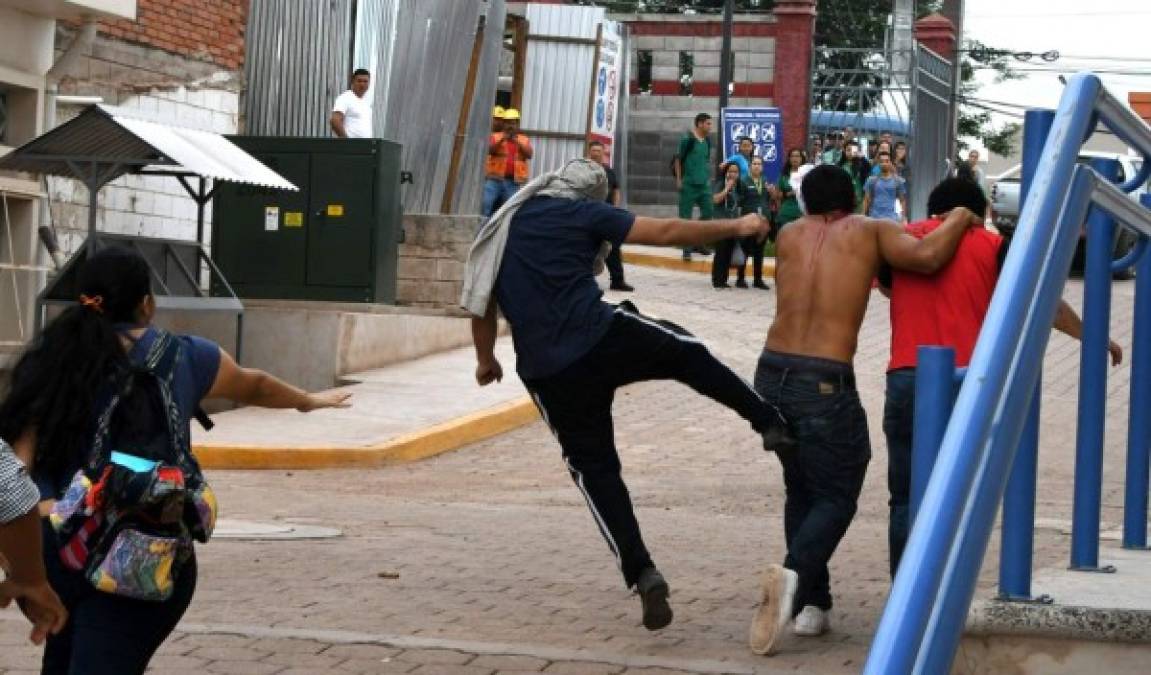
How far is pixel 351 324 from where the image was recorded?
1858cm

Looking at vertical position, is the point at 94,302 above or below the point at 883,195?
below

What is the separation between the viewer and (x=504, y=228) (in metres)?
8.34

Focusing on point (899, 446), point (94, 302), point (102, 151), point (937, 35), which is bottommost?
point (899, 446)

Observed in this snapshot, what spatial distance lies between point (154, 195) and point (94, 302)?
15.0 meters

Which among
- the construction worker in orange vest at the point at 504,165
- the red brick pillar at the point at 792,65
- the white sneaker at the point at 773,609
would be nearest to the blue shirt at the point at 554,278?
the white sneaker at the point at 773,609

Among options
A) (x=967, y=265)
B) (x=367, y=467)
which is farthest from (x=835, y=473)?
(x=367, y=467)

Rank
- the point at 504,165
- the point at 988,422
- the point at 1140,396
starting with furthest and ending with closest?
the point at 504,165 → the point at 1140,396 → the point at 988,422

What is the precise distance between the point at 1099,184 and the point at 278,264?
578 inches

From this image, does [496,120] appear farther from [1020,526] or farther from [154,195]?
[1020,526]

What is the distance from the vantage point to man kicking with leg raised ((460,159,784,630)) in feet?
26.6

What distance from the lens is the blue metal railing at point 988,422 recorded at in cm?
352

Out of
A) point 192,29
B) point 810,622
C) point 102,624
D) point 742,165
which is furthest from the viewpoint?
point 742,165

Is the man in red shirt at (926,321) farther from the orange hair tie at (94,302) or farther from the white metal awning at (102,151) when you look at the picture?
the white metal awning at (102,151)

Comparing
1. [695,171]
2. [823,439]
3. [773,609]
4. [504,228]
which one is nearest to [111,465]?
[773,609]
